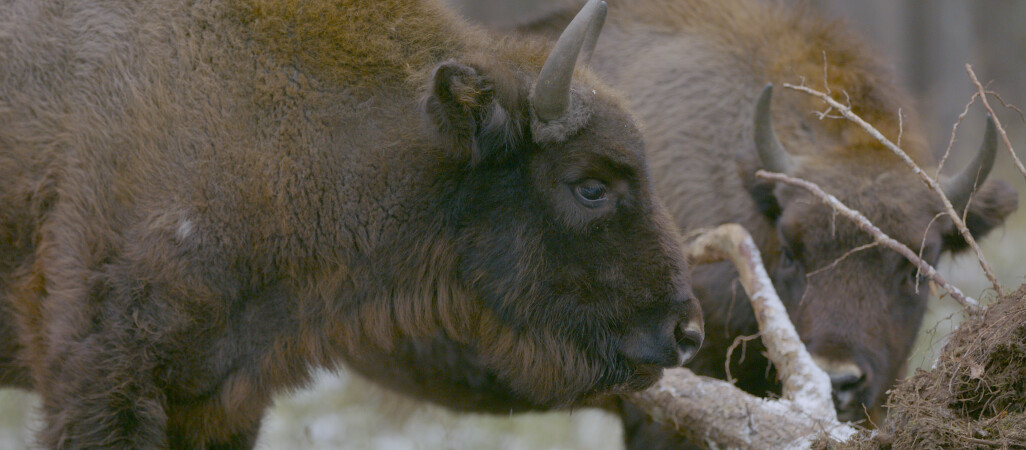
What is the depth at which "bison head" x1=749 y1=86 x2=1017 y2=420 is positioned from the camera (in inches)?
181

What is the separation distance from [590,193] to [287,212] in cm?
110

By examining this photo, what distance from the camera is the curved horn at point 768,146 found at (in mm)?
5088

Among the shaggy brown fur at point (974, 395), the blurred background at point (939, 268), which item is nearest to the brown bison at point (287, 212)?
the blurred background at point (939, 268)

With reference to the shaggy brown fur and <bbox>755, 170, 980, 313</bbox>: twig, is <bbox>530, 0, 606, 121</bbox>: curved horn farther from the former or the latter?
the shaggy brown fur

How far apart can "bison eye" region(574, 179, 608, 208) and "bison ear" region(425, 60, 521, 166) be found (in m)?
0.28

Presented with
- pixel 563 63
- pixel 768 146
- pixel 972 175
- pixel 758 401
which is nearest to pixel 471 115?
pixel 563 63

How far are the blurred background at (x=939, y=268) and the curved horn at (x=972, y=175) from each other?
0.60m

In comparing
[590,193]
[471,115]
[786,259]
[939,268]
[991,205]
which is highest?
[471,115]

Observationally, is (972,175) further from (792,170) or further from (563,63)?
(563,63)

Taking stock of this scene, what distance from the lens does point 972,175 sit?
4875mm

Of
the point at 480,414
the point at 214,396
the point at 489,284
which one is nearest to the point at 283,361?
the point at 214,396

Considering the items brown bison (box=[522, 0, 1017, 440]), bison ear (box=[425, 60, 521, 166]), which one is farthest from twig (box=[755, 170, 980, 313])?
bison ear (box=[425, 60, 521, 166])

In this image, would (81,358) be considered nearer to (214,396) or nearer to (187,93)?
(214,396)

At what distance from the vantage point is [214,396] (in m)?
3.64
